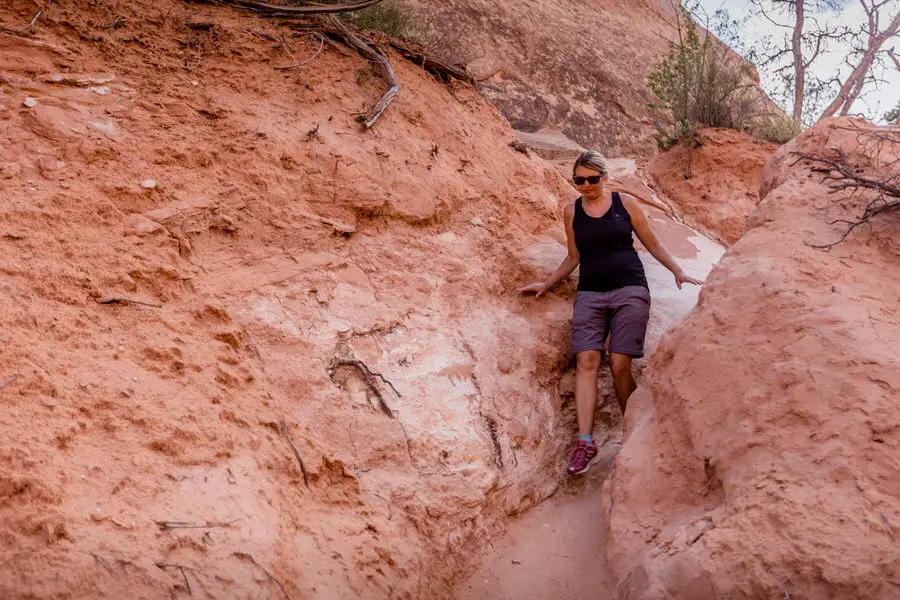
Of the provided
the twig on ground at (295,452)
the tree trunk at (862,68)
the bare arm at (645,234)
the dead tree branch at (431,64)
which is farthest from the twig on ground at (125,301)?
the tree trunk at (862,68)

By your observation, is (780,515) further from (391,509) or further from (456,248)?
(456,248)

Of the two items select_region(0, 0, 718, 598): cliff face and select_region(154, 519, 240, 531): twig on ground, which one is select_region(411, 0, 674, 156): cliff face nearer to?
select_region(0, 0, 718, 598): cliff face

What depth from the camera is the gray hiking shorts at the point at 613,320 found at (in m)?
3.70

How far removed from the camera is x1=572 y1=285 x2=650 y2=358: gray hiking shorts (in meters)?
3.70


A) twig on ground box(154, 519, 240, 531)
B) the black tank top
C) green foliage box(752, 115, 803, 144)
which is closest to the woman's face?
the black tank top

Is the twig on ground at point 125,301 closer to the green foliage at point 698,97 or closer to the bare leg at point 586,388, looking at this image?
the bare leg at point 586,388

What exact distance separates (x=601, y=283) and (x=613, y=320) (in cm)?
22

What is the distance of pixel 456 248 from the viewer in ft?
13.8

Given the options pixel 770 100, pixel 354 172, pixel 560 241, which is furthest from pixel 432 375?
pixel 770 100

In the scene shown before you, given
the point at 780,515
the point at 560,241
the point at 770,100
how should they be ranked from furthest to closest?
the point at 770,100
the point at 560,241
the point at 780,515

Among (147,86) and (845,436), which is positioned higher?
(845,436)

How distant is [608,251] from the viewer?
12.8 feet

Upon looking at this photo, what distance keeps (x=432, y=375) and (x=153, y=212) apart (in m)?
1.44

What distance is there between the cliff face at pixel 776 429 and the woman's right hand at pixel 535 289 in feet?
2.81
